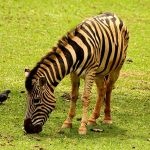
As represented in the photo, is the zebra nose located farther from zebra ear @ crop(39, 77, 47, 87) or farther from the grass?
zebra ear @ crop(39, 77, 47, 87)

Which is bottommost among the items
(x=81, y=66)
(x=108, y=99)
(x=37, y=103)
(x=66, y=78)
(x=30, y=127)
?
(x=66, y=78)

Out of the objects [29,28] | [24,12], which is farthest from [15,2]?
[29,28]

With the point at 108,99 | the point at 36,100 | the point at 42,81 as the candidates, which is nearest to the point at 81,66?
the point at 42,81

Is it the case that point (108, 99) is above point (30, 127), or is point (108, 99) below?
above

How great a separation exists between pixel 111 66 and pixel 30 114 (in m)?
2.06

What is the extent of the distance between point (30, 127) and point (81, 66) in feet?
4.57

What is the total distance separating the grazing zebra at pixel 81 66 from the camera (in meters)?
9.99

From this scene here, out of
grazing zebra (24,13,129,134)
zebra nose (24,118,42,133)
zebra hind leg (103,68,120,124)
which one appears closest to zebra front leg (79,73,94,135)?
grazing zebra (24,13,129,134)

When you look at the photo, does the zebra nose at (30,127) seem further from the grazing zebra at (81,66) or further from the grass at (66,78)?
the grass at (66,78)

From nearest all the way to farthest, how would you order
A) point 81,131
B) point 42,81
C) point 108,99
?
point 42,81 → point 81,131 → point 108,99

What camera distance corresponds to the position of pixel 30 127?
10016mm

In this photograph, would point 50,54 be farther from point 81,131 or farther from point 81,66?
point 81,131

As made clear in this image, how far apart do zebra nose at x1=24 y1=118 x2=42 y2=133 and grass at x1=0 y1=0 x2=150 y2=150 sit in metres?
0.10

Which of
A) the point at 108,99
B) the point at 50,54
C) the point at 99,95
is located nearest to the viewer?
the point at 50,54
